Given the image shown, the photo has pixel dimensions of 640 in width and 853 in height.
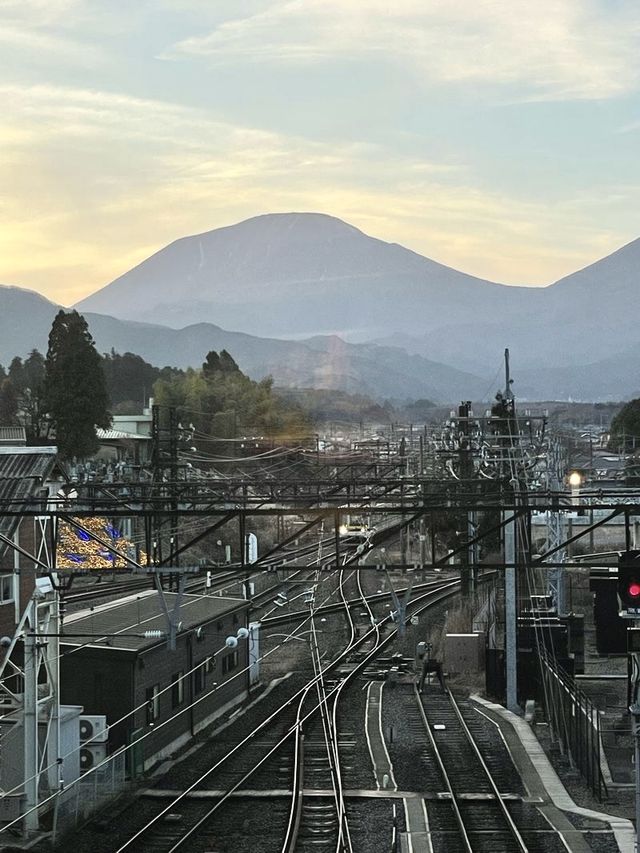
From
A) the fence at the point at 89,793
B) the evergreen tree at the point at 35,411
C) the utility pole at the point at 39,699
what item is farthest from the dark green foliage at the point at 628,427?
the utility pole at the point at 39,699

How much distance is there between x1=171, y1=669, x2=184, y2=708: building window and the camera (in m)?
19.2

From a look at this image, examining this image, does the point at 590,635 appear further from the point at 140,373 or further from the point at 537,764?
the point at 140,373

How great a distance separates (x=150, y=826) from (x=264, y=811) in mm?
1645

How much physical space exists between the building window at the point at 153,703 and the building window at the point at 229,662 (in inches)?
169

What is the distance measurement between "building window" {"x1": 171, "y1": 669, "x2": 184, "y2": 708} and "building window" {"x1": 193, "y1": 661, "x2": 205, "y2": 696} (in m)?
0.66

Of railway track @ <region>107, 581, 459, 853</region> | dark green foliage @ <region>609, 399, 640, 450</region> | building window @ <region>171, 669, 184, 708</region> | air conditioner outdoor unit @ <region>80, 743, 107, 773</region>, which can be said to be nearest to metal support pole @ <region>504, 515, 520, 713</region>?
railway track @ <region>107, 581, 459, 853</region>

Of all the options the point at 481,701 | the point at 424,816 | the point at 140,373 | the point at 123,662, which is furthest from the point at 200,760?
the point at 140,373

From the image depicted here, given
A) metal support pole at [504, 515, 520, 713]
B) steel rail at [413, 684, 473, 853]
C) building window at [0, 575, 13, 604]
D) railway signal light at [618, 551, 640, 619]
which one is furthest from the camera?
metal support pole at [504, 515, 520, 713]

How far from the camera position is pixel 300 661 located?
91.8ft

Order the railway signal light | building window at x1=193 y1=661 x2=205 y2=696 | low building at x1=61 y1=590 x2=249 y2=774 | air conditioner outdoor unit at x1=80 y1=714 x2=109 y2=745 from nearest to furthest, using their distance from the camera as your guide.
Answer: the railway signal light
air conditioner outdoor unit at x1=80 y1=714 x2=109 y2=745
low building at x1=61 y1=590 x2=249 y2=774
building window at x1=193 y1=661 x2=205 y2=696

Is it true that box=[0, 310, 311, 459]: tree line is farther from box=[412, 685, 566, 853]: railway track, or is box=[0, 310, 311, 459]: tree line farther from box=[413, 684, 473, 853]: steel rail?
box=[412, 685, 566, 853]: railway track

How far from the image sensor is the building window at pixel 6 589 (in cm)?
1859

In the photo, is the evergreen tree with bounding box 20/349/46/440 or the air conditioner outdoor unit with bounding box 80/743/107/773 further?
the evergreen tree with bounding box 20/349/46/440

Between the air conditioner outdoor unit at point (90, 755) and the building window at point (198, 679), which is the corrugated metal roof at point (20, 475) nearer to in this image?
the air conditioner outdoor unit at point (90, 755)
